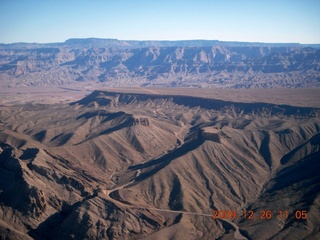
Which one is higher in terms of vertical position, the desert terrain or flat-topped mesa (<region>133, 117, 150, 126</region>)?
flat-topped mesa (<region>133, 117, 150, 126</region>)

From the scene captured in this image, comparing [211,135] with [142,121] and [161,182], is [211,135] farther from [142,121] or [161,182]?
[142,121]

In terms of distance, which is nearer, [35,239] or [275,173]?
[35,239]

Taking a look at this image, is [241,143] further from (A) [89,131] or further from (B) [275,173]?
(A) [89,131]

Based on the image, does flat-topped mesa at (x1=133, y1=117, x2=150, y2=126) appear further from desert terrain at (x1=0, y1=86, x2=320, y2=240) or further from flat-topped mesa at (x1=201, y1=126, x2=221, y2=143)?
flat-topped mesa at (x1=201, y1=126, x2=221, y2=143)

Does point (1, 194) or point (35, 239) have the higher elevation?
point (1, 194)

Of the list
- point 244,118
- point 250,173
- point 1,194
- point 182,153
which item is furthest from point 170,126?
point 1,194
